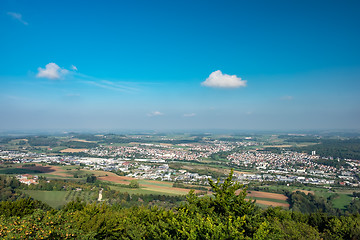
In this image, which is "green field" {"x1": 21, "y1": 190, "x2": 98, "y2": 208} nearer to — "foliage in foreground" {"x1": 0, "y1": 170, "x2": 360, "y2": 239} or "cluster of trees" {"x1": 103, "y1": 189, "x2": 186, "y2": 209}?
"cluster of trees" {"x1": 103, "y1": 189, "x2": 186, "y2": 209}

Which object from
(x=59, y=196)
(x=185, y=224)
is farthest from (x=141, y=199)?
(x=185, y=224)

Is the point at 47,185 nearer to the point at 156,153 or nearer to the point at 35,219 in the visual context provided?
the point at 35,219

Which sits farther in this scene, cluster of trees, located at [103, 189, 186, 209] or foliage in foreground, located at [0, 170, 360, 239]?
cluster of trees, located at [103, 189, 186, 209]

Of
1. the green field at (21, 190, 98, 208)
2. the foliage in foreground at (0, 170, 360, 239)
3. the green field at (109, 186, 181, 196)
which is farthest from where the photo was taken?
the green field at (109, 186, 181, 196)

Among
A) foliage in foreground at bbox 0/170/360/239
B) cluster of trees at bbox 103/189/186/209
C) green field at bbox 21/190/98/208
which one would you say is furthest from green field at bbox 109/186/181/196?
foliage in foreground at bbox 0/170/360/239

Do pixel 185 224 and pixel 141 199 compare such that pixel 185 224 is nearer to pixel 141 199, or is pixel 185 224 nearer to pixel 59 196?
pixel 141 199

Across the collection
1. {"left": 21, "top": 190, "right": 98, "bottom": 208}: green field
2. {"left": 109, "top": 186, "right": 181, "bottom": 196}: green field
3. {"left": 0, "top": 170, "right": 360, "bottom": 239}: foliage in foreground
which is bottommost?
{"left": 109, "top": 186, "right": 181, "bottom": 196}: green field

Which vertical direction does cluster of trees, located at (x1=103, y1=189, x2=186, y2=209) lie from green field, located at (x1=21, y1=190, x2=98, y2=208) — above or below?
below

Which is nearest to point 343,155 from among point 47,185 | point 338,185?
point 338,185

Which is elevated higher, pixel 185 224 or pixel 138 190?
pixel 185 224

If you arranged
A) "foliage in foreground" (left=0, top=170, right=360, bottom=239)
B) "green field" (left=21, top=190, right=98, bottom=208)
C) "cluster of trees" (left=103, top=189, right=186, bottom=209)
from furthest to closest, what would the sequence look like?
"cluster of trees" (left=103, top=189, right=186, bottom=209)
"green field" (left=21, top=190, right=98, bottom=208)
"foliage in foreground" (left=0, top=170, right=360, bottom=239)
